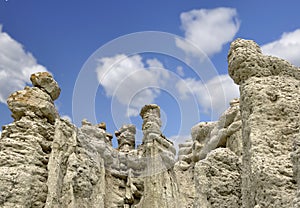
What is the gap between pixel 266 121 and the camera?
3.70m

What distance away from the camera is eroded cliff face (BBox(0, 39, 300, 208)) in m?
3.37

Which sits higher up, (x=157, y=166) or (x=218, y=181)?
(x=157, y=166)

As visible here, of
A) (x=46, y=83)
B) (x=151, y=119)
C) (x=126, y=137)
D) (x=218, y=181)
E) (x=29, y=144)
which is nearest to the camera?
(x=218, y=181)

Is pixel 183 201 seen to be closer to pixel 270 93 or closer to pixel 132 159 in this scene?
pixel 132 159

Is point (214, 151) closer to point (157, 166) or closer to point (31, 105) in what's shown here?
point (31, 105)

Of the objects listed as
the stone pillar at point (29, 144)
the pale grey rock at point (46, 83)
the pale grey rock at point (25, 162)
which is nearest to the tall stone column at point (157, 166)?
the pale grey rock at point (46, 83)

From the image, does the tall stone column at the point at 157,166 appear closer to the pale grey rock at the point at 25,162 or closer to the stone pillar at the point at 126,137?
the stone pillar at the point at 126,137

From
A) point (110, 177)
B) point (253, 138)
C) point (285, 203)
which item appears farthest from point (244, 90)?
point (110, 177)

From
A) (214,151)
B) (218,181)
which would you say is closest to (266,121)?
(218,181)

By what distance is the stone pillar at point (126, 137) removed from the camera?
22016 millimetres

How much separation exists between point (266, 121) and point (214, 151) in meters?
1.67

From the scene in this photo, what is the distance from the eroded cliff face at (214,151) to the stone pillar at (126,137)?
5.72 meters

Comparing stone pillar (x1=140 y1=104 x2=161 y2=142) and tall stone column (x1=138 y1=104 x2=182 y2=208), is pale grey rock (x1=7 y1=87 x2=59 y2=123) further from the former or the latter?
stone pillar (x1=140 y1=104 x2=161 y2=142)

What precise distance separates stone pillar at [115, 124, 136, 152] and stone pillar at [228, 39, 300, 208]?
695 inches
